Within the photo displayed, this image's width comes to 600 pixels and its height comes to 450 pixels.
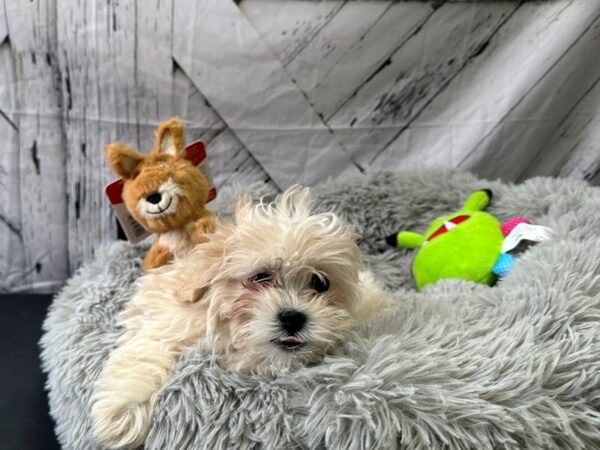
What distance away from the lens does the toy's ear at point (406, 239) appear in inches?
57.2

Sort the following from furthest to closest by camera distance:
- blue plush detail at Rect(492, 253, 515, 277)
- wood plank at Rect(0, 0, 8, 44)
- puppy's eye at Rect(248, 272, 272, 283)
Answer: wood plank at Rect(0, 0, 8, 44)
blue plush detail at Rect(492, 253, 515, 277)
puppy's eye at Rect(248, 272, 272, 283)

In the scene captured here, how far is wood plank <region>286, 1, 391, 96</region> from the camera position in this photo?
4.70 ft

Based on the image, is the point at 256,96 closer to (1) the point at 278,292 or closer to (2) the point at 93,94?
(2) the point at 93,94

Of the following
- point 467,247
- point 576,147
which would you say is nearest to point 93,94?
point 467,247

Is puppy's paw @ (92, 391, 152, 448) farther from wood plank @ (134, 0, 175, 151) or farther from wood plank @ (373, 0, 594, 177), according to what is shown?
wood plank @ (373, 0, 594, 177)

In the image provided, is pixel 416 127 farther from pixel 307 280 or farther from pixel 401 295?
pixel 307 280

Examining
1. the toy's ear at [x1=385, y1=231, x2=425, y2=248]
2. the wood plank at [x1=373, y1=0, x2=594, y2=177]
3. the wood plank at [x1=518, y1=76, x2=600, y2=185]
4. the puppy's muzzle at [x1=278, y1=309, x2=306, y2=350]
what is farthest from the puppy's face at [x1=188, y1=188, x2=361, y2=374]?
the wood plank at [x1=518, y1=76, x2=600, y2=185]

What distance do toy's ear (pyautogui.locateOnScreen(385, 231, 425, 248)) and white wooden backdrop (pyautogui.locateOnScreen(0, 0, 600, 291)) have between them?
233 mm

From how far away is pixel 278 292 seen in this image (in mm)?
845

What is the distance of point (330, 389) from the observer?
30.5 inches

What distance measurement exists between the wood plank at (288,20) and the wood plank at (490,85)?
37 centimetres

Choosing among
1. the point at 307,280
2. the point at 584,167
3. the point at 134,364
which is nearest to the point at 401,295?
the point at 307,280

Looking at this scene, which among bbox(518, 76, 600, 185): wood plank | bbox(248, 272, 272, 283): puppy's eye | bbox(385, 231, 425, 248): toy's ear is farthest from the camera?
bbox(518, 76, 600, 185): wood plank

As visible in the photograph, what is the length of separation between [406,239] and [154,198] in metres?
0.68
